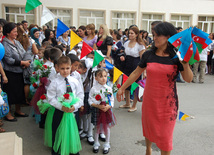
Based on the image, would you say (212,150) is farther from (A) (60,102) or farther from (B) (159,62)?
(A) (60,102)

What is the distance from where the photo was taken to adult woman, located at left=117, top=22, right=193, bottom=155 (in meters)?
2.39

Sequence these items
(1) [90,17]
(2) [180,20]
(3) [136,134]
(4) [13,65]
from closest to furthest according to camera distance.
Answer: (3) [136,134] → (4) [13,65] → (1) [90,17] → (2) [180,20]

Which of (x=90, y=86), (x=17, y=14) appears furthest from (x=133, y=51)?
(x=17, y=14)

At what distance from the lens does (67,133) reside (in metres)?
2.98

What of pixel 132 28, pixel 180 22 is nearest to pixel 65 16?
pixel 180 22

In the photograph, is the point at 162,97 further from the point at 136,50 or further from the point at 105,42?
the point at 105,42

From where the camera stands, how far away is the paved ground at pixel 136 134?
3447 millimetres

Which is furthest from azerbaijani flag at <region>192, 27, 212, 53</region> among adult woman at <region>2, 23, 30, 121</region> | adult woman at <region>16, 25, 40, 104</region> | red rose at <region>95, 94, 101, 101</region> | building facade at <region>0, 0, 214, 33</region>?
building facade at <region>0, 0, 214, 33</region>

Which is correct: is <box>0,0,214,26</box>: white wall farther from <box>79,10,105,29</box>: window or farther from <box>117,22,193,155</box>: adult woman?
<box>117,22,193,155</box>: adult woman

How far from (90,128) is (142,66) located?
1685 millimetres

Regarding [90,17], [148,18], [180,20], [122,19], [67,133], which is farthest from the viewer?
[180,20]

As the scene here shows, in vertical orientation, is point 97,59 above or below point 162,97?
above

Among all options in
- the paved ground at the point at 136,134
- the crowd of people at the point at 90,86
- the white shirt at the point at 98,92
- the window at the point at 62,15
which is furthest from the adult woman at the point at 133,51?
the window at the point at 62,15

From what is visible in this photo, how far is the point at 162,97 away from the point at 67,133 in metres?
1.45
